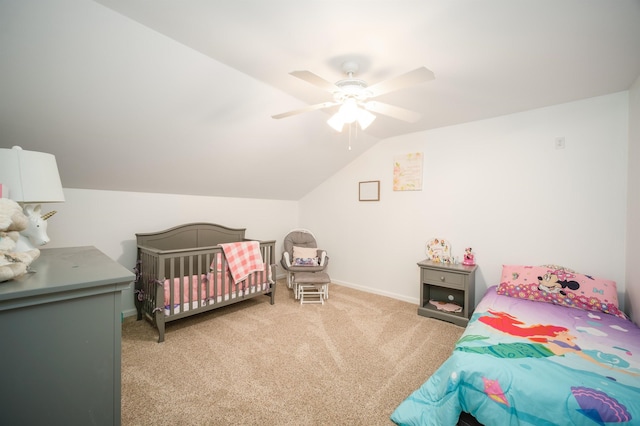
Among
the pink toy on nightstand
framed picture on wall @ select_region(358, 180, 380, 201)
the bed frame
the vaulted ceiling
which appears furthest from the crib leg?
the pink toy on nightstand

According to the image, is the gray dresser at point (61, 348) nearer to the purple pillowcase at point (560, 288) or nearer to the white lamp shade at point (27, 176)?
the white lamp shade at point (27, 176)

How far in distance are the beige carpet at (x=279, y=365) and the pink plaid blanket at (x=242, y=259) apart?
499 mm

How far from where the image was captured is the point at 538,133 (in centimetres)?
279

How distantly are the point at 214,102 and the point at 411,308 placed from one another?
321 cm

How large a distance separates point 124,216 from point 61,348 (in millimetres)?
2469

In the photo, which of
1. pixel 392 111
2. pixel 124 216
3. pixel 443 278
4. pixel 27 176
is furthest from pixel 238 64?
pixel 443 278

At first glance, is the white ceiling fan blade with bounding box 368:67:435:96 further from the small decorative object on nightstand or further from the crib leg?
the crib leg

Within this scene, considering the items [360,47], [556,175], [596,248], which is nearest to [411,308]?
[596,248]

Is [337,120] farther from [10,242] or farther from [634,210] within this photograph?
[634,210]

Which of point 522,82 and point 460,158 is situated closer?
point 522,82

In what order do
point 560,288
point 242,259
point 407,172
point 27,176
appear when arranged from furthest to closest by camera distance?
1. point 407,172
2. point 242,259
3. point 560,288
4. point 27,176

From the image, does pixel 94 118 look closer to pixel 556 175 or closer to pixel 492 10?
pixel 492 10

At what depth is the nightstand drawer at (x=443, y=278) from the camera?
2.90 m

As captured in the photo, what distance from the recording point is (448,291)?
10.8ft
